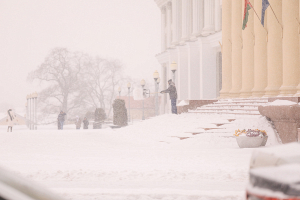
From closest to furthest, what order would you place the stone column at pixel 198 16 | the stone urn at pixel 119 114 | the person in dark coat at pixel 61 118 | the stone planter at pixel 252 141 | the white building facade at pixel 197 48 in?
the stone planter at pixel 252 141
the stone urn at pixel 119 114
the person in dark coat at pixel 61 118
the white building facade at pixel 197 48
the stone column at pixel 198 16

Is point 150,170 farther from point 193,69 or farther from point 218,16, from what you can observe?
point 193,69

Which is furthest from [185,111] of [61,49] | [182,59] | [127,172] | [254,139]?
[61,49]

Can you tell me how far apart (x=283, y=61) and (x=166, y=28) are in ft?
125

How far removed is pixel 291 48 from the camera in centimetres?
1639

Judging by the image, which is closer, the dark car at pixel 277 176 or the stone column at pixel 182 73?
the dark car at pixel 277 176

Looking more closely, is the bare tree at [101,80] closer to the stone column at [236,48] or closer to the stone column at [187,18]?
the stone column at [187,18]

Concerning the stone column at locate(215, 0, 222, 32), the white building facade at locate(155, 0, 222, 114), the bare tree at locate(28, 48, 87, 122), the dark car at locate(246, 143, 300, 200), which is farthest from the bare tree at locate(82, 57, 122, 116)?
the dark car at locate(246, 143, 300, 200)

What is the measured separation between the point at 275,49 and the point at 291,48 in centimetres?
166

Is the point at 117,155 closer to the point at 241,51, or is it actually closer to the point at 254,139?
the point at 254,139

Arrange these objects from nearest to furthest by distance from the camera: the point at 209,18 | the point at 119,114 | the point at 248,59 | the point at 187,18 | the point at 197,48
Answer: the point at 248,59 → the point at 119,114 → the point at 209,18 → the point at 197,48 → the point at 187,18

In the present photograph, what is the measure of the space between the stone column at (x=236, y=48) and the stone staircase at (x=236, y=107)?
2.07 meters

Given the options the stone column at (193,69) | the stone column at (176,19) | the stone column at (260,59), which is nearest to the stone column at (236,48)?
the stone column at (260,59)

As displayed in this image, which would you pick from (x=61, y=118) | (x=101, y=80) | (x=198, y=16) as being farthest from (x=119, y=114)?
(x=101, y=80)

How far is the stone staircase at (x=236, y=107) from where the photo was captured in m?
17.2
